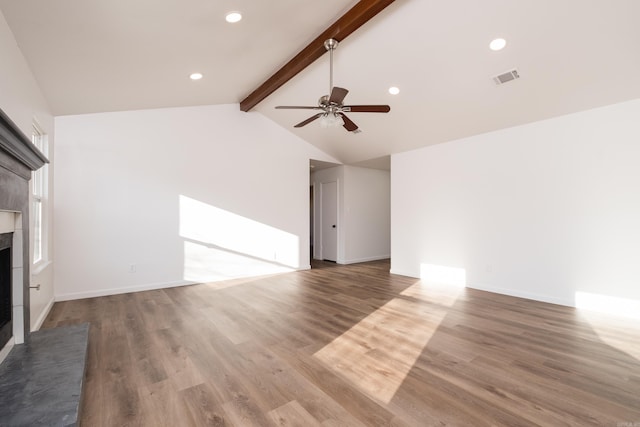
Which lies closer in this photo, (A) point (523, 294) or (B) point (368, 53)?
(B) point (368, 53)

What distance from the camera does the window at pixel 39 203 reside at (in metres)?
3.76

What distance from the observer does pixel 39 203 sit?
3852 mm

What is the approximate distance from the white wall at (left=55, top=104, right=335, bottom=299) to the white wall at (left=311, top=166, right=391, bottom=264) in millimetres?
1132

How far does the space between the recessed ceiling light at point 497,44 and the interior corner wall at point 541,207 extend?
1.66 m

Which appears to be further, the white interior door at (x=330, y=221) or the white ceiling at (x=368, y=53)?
the white interior door at (x=330, y=221)

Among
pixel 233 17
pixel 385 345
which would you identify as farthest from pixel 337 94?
pixel 385 345

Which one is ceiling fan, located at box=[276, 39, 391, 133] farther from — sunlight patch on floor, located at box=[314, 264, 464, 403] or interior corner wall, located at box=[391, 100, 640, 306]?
interior corner wall, located at box=[391, 100, 640, 306]

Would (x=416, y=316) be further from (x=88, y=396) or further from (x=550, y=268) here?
(x=88, y=396)

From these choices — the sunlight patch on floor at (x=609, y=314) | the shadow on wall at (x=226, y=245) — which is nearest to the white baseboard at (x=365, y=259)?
the shadow on wall at (x=226, y=245)

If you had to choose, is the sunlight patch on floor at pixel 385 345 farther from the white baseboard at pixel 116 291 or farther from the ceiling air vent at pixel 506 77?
the white baseboard at pixel 116 291

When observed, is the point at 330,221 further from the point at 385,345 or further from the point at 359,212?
the point at 385,345

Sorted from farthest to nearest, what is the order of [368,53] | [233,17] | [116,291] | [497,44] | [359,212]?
[359,212] < [116,291] < [368,53] < [497,44] < [233,17]

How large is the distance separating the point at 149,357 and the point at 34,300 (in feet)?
5.46

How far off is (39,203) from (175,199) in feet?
5.68
